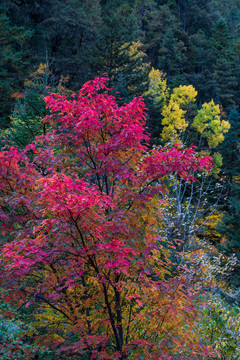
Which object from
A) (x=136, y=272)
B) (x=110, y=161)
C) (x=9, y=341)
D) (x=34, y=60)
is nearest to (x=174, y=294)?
(x=136, y=272)

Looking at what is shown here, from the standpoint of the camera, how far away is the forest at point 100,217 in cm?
275

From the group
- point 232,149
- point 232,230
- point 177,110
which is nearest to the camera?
point 232,230

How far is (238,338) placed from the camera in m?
4.76

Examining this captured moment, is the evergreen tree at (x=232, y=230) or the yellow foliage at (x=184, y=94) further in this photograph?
the yellow foliage at (x=184, y=94)

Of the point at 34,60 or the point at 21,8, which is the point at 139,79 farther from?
the point at 21,8

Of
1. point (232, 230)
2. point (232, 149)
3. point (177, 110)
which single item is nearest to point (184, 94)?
point (177, 110)

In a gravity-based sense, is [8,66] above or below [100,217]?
below

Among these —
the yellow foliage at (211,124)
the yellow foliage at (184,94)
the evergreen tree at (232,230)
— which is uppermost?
the yellow foliage at (184,94)

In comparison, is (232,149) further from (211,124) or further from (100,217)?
(100,217)

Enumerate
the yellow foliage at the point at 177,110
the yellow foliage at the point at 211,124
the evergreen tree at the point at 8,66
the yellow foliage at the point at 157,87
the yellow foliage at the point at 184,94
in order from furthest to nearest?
the yellow foliage at the point at 184,94 < the yellow foliage at the point at 211,124 < the yellow foliage at the point at 157,87 < the yellow foliage at the point at 177,110 < the evergreen tree at the point at 8,66

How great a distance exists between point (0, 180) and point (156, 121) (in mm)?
22650

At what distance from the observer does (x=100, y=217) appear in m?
2.60

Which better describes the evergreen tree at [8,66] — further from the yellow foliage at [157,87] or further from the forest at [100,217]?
the yellow foliage at [157,87]

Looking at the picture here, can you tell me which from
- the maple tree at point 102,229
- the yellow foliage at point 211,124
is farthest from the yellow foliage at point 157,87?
the maple tree at point 102,229
